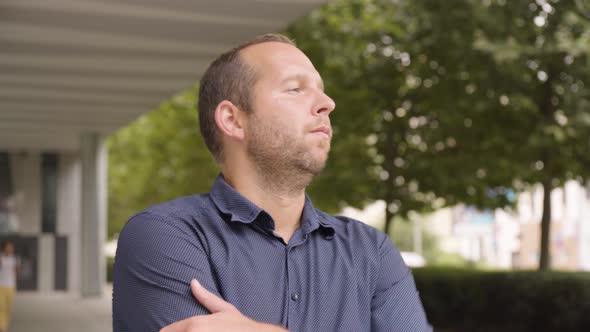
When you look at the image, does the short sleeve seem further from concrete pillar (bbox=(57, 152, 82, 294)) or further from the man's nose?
concrete pillar (bbox=(57, 152, 82, 294))

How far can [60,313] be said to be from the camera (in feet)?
79.4

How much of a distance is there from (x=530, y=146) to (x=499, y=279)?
2.90 metres

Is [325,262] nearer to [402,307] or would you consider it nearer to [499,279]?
[402,307]

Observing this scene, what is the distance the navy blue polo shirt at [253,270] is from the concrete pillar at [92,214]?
2627 centimetres

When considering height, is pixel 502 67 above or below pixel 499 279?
above

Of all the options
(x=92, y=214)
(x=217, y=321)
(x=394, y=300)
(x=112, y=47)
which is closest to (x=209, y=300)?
(x=217, y=321)

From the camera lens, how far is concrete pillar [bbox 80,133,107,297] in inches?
1111

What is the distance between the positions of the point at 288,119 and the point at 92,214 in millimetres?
26687

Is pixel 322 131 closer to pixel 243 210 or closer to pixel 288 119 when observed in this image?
pixel 288 119

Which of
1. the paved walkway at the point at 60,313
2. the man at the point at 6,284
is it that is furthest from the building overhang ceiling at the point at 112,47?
the paved walkway at the point at 60,313

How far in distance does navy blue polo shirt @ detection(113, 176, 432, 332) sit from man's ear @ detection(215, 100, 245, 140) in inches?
5.0

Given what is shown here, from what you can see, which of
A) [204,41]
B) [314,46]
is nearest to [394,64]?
[314,46]

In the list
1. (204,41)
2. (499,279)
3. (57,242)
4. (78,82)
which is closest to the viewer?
(204,41)

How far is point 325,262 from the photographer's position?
2379 mm
